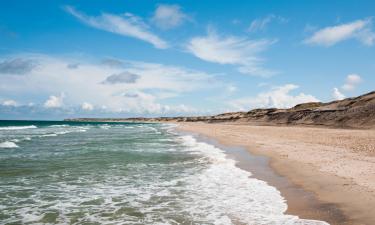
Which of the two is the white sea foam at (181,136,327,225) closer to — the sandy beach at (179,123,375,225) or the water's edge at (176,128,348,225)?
the water's edge at (176,128,348,225)

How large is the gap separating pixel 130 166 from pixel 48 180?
18.3 feet

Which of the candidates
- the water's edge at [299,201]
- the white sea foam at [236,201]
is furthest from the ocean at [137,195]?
the water's edge at [299,201]

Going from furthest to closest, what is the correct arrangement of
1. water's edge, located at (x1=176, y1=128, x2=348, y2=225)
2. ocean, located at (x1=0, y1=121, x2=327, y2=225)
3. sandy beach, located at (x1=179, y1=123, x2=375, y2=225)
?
ocean, located at (x1=0, y1=121, x2=327, y2=225) < sandy beach, located at (x1=179, y1=123, x2=375, y2=225) < water's edge, located at (x1=176, y1=128, x2=348, y2=225)

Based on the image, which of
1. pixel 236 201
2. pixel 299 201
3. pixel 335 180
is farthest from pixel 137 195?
pixel 335 180

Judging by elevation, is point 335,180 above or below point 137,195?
above

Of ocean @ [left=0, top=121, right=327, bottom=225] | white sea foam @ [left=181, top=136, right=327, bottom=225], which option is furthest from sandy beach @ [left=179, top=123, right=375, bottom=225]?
ocean @ [left=0, top=121, right=327, bottom=225]

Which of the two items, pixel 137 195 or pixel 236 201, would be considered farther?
pixel 137 195

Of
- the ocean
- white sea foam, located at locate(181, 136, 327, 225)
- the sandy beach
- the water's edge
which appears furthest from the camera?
the ocean

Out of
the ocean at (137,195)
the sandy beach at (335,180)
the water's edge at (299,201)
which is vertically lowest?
the ocean at (137,195)

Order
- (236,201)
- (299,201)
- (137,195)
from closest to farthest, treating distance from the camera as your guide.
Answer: (299,201), (236,201), (137,195)

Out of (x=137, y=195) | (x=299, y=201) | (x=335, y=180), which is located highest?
(x=335, y=180)

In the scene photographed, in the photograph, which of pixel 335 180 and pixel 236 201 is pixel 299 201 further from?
pixel 335 180

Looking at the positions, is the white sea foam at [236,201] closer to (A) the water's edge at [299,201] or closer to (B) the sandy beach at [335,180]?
(A) the water's edge at [299,201]

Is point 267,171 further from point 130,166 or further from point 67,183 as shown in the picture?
point 67,183
